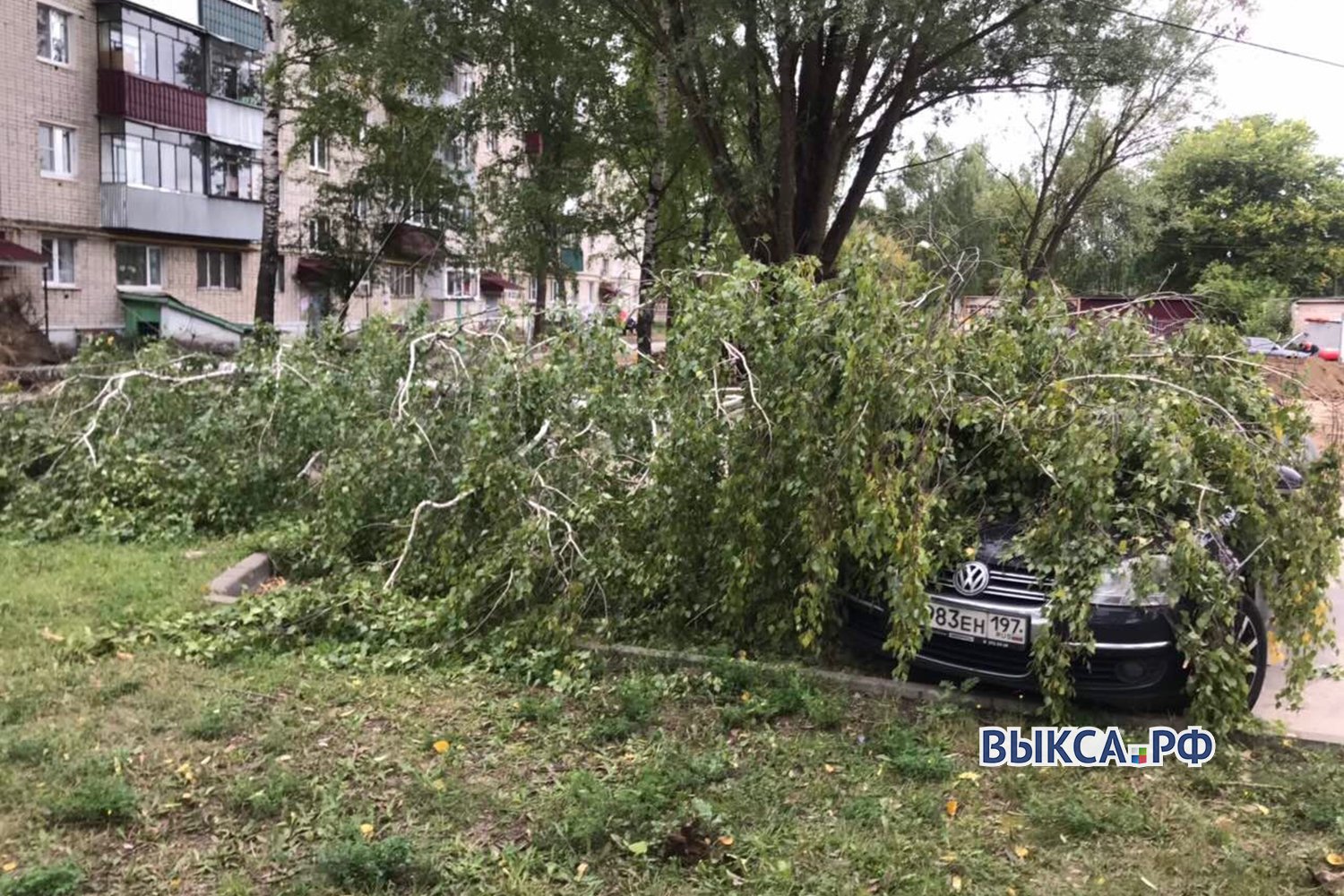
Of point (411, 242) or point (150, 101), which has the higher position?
point (150, 101)

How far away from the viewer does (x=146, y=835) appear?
3.18 metres

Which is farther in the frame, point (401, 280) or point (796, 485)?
point (401, 280)

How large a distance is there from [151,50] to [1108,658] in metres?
28.3

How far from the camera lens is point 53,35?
24.0m

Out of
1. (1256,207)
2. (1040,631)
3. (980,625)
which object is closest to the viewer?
(1040,631)

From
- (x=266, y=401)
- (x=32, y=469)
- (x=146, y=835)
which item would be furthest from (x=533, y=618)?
(x=32, y=469)

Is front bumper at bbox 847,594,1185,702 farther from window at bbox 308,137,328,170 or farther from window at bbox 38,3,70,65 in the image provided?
window at bbox 38,3,70,65

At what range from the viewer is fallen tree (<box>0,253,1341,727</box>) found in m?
4.05

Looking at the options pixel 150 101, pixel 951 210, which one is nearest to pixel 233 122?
pixel 150 101

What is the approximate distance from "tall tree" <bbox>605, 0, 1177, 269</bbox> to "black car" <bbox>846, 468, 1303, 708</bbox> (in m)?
8.12

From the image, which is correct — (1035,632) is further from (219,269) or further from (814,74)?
(219,269)

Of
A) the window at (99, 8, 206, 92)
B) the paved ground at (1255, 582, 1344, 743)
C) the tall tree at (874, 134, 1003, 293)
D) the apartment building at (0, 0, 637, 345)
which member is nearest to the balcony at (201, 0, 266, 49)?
the apartment building at (0, 0, 637, 345)

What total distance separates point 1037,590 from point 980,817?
1082 mm

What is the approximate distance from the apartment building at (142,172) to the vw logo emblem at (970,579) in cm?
1758
